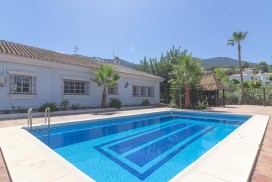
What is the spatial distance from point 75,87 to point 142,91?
9985mm

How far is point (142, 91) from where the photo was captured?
2362 cm

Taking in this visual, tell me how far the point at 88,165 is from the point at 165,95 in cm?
2340

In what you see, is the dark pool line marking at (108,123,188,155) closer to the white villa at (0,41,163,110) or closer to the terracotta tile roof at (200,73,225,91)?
the white villa at (0,41,163,110)

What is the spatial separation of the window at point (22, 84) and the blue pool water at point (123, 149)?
630 centimetres

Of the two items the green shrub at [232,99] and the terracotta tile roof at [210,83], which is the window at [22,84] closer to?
the terracotta tile roof at [210,83]

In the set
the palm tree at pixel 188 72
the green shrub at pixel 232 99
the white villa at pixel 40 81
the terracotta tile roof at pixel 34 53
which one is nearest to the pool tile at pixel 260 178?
the white villa at pixel 40 81

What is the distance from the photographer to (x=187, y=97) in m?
18.8

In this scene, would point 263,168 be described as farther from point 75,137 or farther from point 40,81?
point 40,81

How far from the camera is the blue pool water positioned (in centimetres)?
448

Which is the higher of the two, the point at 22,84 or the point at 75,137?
the point at 22,84

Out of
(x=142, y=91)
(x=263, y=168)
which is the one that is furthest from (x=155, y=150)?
(x=142, y=91)

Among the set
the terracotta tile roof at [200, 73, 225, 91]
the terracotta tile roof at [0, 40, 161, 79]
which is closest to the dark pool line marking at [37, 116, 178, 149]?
the terracotta tile roof at [0, 40, 161, 79]

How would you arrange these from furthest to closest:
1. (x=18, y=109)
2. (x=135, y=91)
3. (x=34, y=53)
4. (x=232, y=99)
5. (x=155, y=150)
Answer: (x=232, y=99), (x=135, y=91), (x=34, y=53), (x=18, y=109), (x=155, y=150)

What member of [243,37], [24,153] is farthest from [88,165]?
[243,37]
